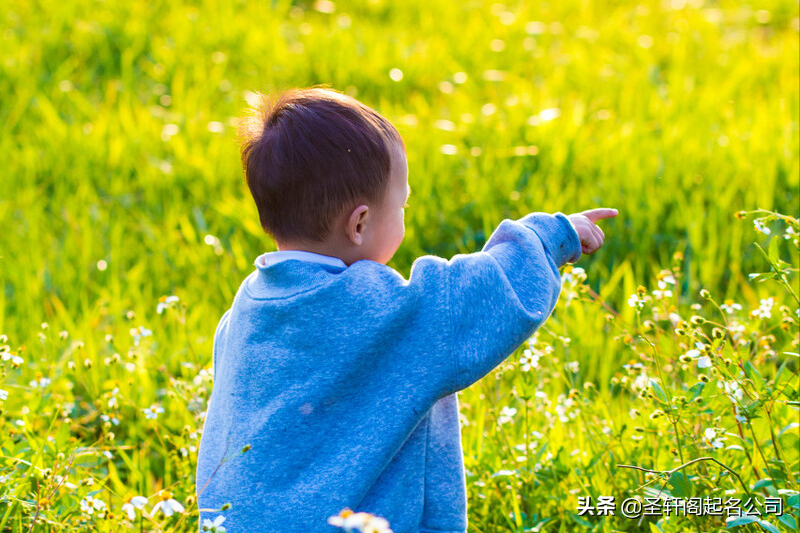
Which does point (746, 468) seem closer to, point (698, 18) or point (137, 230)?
point (137, 230)

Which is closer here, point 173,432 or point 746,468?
point 746,468

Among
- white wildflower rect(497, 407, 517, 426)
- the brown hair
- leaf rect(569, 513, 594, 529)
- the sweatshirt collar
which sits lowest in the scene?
leaf rect(569, 513, 594, 529)

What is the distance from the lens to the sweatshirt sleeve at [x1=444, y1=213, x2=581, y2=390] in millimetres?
1712

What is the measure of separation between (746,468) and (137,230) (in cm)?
281

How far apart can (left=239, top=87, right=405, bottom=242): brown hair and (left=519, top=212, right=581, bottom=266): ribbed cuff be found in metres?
0.33

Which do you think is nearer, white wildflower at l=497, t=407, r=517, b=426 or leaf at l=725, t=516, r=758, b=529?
leaf at l=725, t=516, r=758, b=529

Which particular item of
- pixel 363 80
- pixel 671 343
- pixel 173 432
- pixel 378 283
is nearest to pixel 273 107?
pixel 378 283

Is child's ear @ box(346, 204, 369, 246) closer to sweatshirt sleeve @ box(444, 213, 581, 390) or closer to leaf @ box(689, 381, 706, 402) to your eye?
sweatshirt sleeve @ box(444, 213, 581, 390)

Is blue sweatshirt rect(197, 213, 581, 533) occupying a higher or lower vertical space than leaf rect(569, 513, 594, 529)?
higher

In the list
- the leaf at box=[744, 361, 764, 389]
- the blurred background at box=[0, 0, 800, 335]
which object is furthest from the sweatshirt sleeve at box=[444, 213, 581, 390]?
the blurred background at box=[0, 0, 800, 335]

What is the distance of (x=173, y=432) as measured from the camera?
2730mm

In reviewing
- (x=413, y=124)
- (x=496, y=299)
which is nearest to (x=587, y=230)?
(x=496, y=299)

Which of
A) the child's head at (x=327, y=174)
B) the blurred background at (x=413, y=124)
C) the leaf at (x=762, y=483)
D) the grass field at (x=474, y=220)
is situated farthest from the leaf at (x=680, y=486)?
the blurred background at (x=413, y=124)

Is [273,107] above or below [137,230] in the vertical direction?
above
